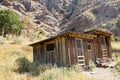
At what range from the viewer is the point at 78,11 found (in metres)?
65.6

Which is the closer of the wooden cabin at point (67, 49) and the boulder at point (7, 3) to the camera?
the wooden cabin at point (67, 49)

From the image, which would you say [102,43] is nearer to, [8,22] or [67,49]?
[67,49]

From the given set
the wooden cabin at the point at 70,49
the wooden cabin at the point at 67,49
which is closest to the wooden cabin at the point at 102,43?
the wooden cabin at the point at 70,49

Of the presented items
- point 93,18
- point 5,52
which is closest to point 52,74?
point 5,52

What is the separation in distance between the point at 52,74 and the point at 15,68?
15.9 feet

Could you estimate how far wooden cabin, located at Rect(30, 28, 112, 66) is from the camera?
1694 cm

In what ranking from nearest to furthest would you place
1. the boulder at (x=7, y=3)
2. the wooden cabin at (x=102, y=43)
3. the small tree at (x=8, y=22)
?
the wooden cabin at (x=102, y=43)
the small tree at (x=8, y=22)
the boulder at (x=7, y=3)

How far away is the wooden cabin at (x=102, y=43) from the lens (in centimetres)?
2097

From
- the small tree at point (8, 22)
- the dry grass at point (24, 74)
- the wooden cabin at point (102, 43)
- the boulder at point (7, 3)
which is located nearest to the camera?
the dry grass at point (24, 74)

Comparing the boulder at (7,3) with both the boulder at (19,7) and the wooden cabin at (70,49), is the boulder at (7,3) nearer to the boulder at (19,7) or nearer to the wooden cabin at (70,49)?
the boulder at (19,7)

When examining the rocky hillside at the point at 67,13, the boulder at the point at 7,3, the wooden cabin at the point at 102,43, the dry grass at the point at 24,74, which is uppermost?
the boulder at the point at 7,3

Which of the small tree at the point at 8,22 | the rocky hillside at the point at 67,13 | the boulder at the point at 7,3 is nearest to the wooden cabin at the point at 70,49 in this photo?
the small tree at the point at 8,22

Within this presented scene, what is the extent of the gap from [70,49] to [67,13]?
56186mm

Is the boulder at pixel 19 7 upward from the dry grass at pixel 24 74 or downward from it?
upward
